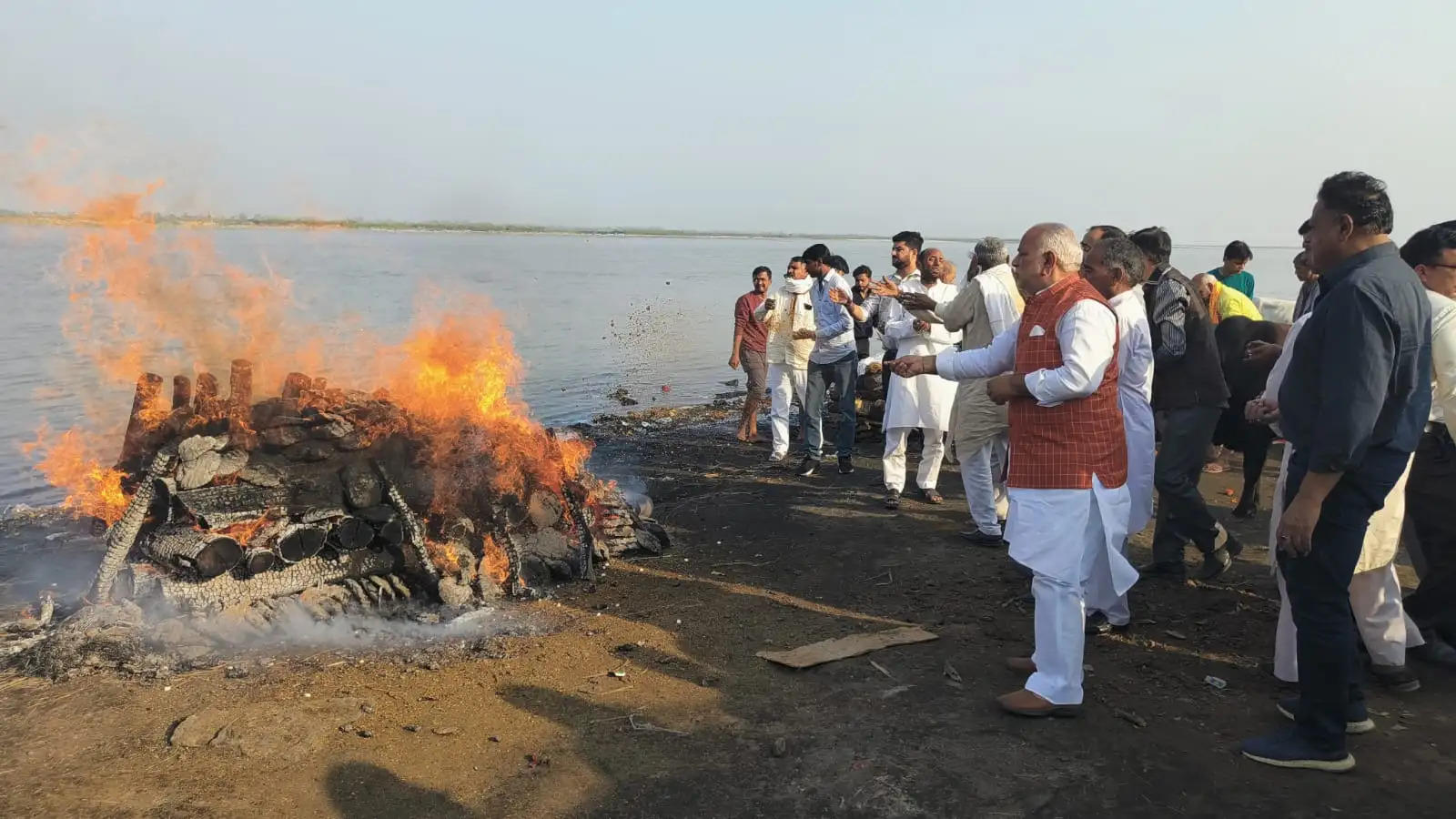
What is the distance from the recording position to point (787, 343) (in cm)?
995

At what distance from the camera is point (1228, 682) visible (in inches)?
183

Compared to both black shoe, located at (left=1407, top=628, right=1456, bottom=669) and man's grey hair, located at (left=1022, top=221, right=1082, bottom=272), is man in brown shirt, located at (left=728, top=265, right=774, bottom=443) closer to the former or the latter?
man's grey hair, located at (left=1022, top=221, right=1082, bottom=272)

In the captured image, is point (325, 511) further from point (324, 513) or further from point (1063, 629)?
point (1063, 629)

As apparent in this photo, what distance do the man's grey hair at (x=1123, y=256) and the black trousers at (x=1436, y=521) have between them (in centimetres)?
182

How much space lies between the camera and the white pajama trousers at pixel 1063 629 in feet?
13.5

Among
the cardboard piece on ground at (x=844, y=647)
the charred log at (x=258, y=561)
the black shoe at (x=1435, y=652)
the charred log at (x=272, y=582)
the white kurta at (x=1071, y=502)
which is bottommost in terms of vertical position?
the cardboard piece on ground at (x=844, y=647)

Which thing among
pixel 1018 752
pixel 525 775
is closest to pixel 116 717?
pixel 525 775

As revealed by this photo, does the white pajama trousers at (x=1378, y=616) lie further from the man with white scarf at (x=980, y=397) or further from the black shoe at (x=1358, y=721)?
the man with white scarf at (x=980, y=397)

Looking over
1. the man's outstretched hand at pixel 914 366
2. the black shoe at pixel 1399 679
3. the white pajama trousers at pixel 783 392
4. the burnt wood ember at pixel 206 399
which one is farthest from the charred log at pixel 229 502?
the black shoe at pixel 1399 679

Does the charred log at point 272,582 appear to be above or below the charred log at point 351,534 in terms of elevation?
below

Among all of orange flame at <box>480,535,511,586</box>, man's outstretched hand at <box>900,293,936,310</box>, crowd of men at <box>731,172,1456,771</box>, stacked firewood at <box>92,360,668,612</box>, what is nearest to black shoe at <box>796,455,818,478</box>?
crowd of men at <box>731,172,1456,771</box>

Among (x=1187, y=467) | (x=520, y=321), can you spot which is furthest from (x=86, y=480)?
(x=520, y=321)

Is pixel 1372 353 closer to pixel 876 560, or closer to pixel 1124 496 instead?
pixel 1124 496

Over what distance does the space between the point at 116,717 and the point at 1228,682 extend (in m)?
5.89
